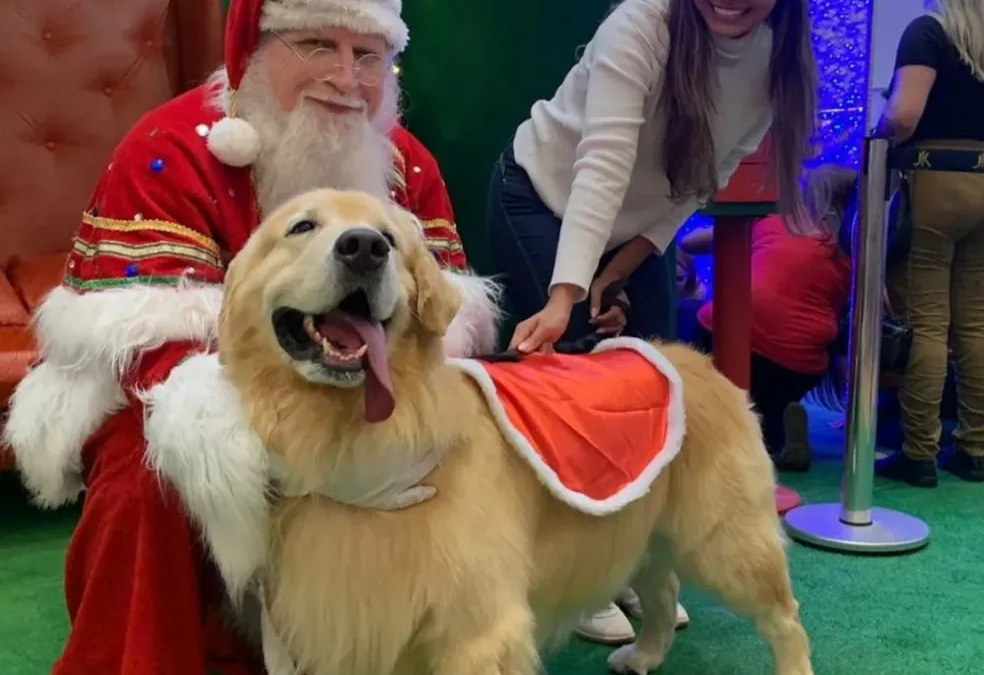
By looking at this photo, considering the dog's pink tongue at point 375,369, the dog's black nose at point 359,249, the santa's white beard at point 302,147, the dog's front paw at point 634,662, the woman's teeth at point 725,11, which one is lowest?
the dog's front paw at point 634,662

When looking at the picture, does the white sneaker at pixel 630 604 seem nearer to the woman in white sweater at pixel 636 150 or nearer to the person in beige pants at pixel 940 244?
the woman in white sweater at pixel 636 150

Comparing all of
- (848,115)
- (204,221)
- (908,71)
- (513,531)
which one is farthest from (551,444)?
(848,115)

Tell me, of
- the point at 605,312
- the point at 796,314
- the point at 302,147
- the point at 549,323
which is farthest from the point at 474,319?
the point at 796,314

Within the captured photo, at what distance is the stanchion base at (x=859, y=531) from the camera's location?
279cm

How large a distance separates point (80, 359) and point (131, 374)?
0.40 feet

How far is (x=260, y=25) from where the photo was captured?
1971 mm

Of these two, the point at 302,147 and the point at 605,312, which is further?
the point at 605,312

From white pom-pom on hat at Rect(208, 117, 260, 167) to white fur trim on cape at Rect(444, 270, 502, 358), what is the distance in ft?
1.49

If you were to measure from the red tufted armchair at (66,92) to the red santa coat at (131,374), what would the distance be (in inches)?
56.3

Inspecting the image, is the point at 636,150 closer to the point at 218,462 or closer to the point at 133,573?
the point at 218,462

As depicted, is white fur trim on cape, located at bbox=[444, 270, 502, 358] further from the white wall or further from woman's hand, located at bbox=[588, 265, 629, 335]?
the white wall

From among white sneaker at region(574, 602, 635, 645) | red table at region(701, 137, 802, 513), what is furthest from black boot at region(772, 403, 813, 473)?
white sneaker at region(574, 602, 635, 645)

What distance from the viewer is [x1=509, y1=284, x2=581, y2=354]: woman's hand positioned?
1979mm

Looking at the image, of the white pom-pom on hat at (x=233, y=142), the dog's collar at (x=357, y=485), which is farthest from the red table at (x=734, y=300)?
the dog's collar at (x=357, y=485)
